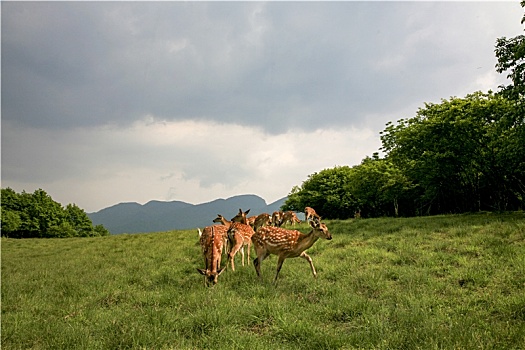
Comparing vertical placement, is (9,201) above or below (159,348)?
above

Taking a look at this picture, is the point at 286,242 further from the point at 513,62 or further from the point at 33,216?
the point at 33,216

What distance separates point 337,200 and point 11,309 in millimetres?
47039

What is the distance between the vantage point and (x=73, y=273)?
11828 mm

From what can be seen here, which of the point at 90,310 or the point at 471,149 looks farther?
the point at 471,149

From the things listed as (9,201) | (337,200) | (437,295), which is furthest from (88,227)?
(437,295)

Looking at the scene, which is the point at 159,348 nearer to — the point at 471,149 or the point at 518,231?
the point at 518,231

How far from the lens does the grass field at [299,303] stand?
5141 mm

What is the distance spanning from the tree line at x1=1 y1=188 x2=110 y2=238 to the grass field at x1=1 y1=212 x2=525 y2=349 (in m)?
54.5

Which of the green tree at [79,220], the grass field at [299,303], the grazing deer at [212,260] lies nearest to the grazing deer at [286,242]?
the grass field at [299,303]

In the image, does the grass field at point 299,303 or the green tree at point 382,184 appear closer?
the grass field at point 299,303

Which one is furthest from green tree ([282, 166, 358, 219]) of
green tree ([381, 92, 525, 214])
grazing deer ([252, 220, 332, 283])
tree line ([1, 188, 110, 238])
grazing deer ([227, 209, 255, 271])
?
tree line ([1, 188, 110, 238])

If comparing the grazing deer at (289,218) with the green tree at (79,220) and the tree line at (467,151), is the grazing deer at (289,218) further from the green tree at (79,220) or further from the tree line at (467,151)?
the green tree at (79,220)

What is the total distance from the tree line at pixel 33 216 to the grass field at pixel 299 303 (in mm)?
54482

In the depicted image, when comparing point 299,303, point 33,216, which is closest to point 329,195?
point 299,303
